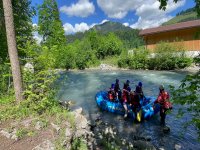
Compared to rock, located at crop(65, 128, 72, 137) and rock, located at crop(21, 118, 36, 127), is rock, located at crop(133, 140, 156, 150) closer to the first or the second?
rock, located at crop(65, 128, 72, 137)

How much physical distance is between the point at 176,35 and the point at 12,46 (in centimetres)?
2903

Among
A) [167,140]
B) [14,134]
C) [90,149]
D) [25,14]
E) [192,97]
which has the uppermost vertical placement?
[25,14]

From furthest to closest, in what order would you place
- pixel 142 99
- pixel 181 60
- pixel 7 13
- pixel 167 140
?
pixel 181 60, pixel 142 99, pixel 167 140, pixel 7 13

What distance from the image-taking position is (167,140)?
1022 cm

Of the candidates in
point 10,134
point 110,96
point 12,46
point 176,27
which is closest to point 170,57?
point 176,27

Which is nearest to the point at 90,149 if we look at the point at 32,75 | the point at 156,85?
the point at 32,75

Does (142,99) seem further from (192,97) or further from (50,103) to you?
(192,97)

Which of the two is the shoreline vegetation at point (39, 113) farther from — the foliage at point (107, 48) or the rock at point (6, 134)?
the foliage at point (107, 48)

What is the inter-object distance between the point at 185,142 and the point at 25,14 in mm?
11799

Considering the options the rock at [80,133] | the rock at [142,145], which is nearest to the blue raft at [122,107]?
the rock at [142,145]

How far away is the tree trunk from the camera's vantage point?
879 centimetres

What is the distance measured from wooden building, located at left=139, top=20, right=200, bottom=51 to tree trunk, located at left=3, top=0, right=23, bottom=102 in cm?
2550

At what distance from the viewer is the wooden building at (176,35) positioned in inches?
1251

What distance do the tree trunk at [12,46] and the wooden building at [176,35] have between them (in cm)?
2550
